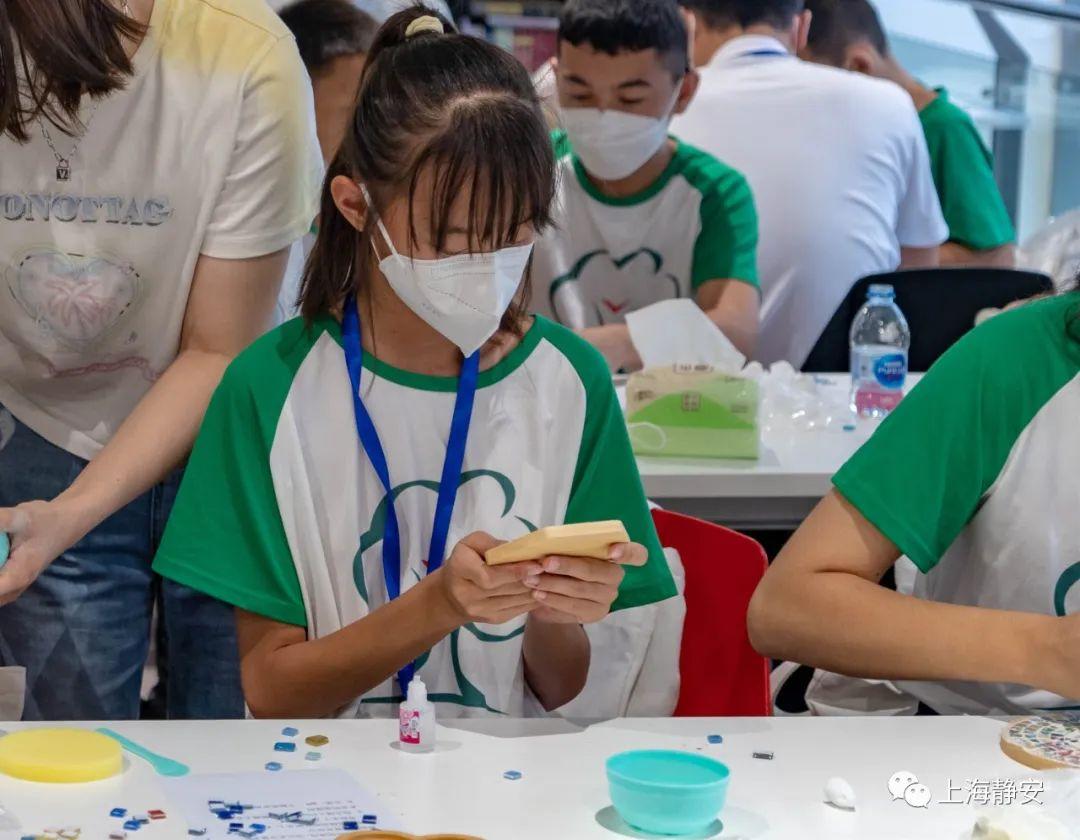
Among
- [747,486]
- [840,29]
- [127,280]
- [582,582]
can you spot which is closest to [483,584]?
[582,582]

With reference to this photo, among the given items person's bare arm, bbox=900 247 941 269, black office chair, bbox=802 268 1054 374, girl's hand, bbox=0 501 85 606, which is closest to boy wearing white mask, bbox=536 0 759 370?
black office chair, bbox=802 268 1054 374

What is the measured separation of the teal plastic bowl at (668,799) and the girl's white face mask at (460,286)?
→ 63 centimetres

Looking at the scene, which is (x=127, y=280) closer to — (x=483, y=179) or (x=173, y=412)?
(x=173, y=412)

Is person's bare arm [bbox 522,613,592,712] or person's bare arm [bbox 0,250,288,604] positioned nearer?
person's bare arm [bbox 0,250,288,604]

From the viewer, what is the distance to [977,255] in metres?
4.89

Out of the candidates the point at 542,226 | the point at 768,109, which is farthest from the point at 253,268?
the point at 768,109

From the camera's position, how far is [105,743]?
146 centimetres

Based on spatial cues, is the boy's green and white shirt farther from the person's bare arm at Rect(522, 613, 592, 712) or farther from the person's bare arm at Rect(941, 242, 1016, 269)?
the person's bare arm at Rect(941, 242, 1016, 269)

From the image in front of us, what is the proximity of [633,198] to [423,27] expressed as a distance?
1679mm

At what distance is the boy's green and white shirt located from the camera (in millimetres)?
1825

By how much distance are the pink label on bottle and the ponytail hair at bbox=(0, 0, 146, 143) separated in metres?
0.84

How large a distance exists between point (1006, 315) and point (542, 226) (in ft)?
1.78

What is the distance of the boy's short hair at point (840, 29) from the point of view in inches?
201

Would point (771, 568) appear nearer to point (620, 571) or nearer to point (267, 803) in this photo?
point (620, 571)
